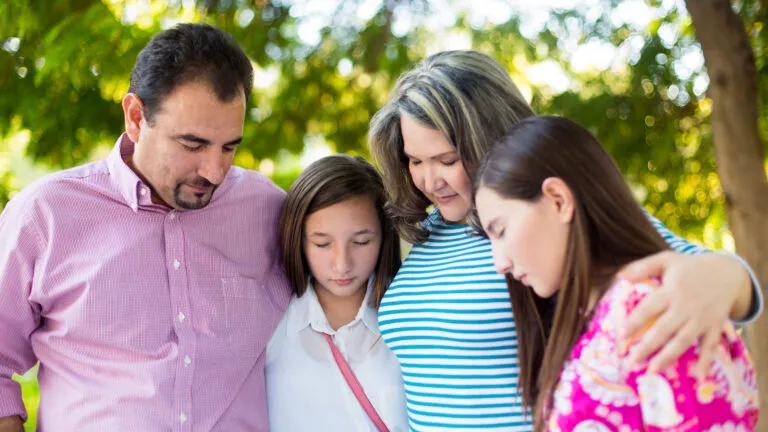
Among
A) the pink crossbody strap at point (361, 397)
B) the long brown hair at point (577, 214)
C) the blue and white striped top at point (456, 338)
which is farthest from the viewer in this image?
the pink crossbody strap at point (361, 397)

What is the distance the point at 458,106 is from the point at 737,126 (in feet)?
5.31

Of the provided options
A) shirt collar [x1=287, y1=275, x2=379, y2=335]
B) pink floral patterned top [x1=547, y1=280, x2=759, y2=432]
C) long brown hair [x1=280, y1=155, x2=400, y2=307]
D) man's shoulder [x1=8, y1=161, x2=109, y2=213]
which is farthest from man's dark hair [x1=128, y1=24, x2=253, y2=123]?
pink floral patterned top [x1=547, y1=280, x2=759, y2=432]

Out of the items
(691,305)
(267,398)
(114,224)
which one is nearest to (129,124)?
(114,224)

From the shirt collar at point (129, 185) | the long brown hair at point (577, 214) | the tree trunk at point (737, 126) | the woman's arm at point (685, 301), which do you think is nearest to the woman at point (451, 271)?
the long brown hair at point (577, 214)

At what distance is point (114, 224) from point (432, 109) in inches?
34.7

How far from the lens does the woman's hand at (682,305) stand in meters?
1.40

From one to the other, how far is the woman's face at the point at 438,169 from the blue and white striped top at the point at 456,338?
8 centimetres

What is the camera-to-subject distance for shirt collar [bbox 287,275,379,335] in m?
2.35

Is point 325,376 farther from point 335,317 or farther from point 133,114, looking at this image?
point 133,114

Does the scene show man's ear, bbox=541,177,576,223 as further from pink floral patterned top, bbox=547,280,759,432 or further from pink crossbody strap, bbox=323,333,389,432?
pink crossbody strap, bbox=323,333,389,432

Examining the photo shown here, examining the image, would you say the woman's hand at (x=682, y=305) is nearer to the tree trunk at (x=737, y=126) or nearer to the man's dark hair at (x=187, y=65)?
the man's dark hair at (x=187, y=65)

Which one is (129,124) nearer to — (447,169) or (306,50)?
(447,169)

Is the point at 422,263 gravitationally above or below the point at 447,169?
below

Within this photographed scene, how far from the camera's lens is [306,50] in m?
4.13
